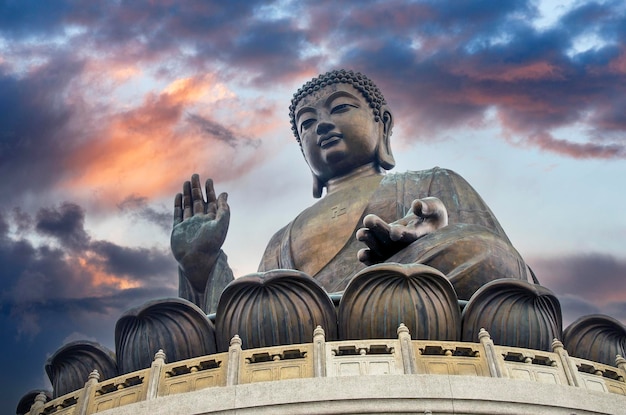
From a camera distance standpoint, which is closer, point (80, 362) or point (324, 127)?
point (80, 362)

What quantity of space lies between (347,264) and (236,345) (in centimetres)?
401

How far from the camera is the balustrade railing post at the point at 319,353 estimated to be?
6.69 m

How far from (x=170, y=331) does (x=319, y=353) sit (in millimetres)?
1632

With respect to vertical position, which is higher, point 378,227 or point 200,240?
point 200,240

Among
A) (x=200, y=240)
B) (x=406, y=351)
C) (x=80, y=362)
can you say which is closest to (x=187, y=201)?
(x=200, y=240)

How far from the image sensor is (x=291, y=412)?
251 inches

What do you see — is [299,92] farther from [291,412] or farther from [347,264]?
[291,412]

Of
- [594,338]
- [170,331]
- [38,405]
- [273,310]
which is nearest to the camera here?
[38,405]

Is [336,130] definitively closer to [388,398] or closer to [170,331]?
[170,331]

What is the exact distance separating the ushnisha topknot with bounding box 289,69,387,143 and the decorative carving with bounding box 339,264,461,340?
5849 mm

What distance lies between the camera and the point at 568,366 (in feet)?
22.9

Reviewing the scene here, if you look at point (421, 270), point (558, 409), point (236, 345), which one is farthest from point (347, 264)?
point (558, 409)

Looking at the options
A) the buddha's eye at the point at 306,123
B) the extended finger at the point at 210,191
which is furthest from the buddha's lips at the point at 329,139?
the extended finger at the point at 210,191

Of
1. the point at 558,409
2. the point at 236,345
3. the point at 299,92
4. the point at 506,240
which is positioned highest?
the point at 299,92
